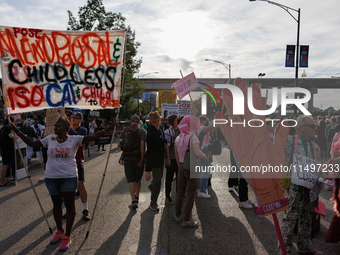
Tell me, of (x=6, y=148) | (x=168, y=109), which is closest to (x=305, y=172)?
(x=6, y=148)

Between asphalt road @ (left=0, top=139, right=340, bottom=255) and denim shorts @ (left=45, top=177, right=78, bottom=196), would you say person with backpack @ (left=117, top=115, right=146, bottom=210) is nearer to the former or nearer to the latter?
asphalt road @ (left=0, top=139, right=340, bottom=255)

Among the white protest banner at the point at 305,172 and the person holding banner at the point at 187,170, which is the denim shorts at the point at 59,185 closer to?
the person holding banner at the point at 187,170

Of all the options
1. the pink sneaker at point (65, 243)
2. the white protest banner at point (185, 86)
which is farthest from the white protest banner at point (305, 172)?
the white protest banner at point (185, 86)

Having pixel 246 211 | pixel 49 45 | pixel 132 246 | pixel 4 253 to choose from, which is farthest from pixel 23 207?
pixel 246 211

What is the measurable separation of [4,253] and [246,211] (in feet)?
13.0

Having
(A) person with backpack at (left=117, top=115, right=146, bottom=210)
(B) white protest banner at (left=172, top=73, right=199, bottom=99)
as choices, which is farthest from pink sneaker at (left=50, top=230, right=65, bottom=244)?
(B) white protest banner at (left=172, top=73, right=199, bottom=99)

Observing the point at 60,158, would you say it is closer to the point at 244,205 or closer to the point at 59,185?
the point at 59,185

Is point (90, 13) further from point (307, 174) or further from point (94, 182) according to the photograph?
point (307, 174)

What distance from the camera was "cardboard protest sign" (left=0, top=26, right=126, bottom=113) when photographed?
383cm

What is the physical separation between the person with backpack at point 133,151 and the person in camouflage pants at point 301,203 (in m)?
2.68

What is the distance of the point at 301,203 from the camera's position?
133 inches

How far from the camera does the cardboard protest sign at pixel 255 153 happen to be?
2.86m

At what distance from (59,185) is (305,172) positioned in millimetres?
3287

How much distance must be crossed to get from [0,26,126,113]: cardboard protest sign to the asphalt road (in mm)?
1948
